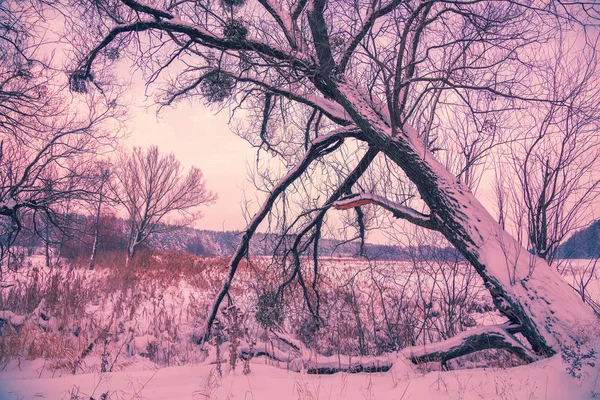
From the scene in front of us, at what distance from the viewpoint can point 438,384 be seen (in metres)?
2.63

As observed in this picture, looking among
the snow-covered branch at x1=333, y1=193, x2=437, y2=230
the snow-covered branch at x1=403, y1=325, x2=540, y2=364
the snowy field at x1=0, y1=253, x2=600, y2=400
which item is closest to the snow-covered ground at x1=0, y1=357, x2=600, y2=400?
the snowy field at x1=0, y1=253, x2=600, y2=400

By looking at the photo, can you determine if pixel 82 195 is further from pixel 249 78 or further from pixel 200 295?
pixel 249 78

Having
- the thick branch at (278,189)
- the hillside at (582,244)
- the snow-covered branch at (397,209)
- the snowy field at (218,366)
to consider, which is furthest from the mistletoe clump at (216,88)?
the hillside at (582,244)

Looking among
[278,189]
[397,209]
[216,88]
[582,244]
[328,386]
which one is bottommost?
[328,386]

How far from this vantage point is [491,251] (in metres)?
3.43

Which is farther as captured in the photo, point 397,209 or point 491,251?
point 397,209

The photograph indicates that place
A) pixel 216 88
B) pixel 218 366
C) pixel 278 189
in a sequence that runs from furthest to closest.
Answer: pixel 216 88
pixel 278 189
pixel 218 366

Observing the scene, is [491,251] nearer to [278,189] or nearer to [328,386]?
[328,386]

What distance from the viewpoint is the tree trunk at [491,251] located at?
2969 mm

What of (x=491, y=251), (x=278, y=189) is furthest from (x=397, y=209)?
(x=278, y=189)

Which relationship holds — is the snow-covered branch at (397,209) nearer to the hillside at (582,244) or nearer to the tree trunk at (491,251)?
the tree trunk at (491,251)

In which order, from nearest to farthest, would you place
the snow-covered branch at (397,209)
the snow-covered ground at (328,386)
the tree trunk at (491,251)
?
the snow-covered ground at (328,386) → the tree trunk at (491,251) → the snow-covered branch at (397,209)

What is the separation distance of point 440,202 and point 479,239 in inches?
21.7

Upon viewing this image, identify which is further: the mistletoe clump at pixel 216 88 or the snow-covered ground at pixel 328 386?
the mistletoe clump at pixel 216 88
